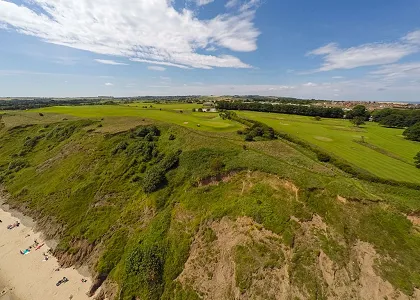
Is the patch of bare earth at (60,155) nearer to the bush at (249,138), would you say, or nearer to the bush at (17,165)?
the bush at (17,165)

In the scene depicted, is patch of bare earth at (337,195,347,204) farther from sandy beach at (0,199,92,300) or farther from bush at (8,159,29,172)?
bush at (8,159,29,172)

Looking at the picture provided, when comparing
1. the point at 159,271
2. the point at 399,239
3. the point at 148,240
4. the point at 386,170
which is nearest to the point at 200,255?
the point at 159,271

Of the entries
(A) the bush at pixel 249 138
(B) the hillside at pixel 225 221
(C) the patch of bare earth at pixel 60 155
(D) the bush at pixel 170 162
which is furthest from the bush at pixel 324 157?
(C) the patch of bare earth at pixel 60 155

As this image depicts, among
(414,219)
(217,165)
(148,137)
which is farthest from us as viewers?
(148,137)

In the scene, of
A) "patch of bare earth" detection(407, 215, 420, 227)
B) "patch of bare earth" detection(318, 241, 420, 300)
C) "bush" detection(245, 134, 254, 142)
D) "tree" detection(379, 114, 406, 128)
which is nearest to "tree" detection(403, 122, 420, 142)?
"tree" detection(379, 114, 406, 128)

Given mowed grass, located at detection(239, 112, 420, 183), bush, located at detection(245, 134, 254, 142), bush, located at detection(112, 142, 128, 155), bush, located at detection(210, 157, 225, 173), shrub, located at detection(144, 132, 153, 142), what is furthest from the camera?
shrub, located at detection(144, 132, 153, 142)

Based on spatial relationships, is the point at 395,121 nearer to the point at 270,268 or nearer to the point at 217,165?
the point at 217,165

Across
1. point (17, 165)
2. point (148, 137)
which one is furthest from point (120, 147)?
point (17, 165)
